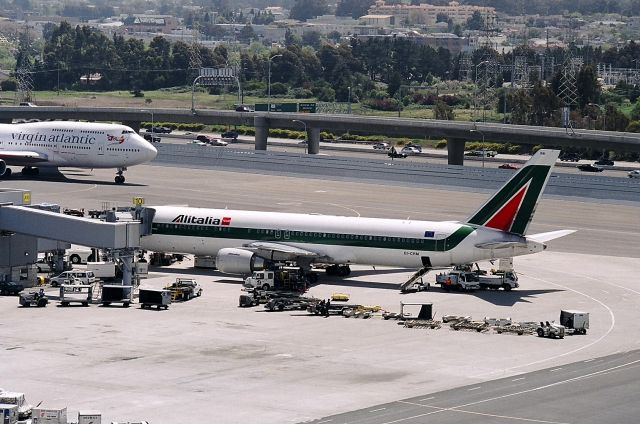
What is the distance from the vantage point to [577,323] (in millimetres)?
81250

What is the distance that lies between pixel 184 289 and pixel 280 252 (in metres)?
8.95

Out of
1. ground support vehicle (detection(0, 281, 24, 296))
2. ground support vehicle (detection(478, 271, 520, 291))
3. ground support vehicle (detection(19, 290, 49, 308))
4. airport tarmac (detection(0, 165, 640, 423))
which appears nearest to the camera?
airport tarmac (detection(0, 165, 640, 423))

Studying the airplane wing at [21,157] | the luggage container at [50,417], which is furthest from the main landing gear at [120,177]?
the luggage container at [50,417]

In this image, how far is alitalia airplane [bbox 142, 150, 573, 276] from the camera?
94938 millimetres

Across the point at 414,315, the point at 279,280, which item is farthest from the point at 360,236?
the point at 414,315

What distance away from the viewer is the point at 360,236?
9769 cm

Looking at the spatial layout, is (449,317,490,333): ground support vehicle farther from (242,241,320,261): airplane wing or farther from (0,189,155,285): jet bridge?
(0,189,155,285): jet bridge

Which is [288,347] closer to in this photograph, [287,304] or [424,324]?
[424,324]

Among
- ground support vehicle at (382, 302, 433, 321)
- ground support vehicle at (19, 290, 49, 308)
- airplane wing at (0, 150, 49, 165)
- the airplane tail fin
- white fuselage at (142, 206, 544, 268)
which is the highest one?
the airplane tail fin

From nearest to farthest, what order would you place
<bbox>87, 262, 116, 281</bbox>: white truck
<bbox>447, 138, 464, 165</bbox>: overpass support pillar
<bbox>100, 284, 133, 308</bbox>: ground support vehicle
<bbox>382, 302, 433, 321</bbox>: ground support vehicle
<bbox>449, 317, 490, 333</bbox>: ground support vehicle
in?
1. <bbox>449, 317, 490, 333</bbox>: ground support vehicle
2. <bbox>382, 302, 433, 321</bbox>: ground support vehicle
3. <bbox>100, 284, 133, 308</bbox>: ground support vehicle
4. <bbox>87, 262, 116, 281</bbox>: white truck
5. <bbox>447, 138, 464, 165</bbox>: overpass support pillar

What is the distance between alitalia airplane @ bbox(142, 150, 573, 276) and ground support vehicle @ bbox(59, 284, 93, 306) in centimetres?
1282

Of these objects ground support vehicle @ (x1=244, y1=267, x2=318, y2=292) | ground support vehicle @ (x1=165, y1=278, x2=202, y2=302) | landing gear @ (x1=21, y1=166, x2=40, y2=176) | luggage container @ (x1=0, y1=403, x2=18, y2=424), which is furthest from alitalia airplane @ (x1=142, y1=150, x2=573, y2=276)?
landing gear @ (x1=21, y1=166, x2=40, y2=176)

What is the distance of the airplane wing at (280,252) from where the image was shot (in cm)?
9762

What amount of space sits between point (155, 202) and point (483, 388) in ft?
265
